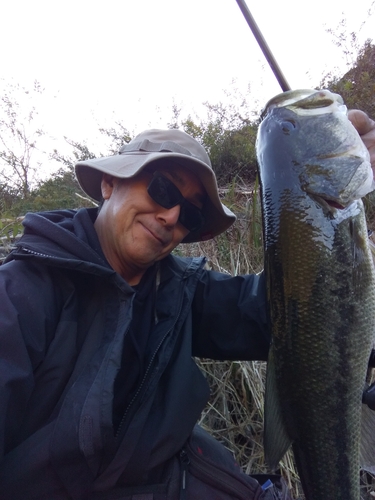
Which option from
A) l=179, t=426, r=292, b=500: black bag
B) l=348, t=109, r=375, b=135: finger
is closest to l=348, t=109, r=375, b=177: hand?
l=348, t=109, r=375, b=135: finger

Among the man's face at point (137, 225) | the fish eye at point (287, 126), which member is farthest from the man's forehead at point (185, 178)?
the fish eye at point (287, 126)

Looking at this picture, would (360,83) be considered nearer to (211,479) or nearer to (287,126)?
(287,126)

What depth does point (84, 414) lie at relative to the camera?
1476mm

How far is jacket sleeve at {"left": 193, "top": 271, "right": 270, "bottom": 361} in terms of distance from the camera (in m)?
2.01

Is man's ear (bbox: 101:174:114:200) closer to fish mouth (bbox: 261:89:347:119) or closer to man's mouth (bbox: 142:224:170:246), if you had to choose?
man's mouth (bbox: 142:224:170:246)

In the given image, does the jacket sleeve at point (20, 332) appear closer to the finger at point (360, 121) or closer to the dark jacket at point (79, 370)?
the dark jacket at point (79, 370)

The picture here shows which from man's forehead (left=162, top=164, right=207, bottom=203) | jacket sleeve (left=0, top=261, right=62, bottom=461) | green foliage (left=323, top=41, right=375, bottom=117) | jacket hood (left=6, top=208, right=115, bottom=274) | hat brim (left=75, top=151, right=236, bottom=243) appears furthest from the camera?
green foliage (left=323, top=41, right=375, bottom=117)

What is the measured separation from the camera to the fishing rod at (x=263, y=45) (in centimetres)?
171

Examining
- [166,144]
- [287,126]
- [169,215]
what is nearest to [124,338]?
[169,215]

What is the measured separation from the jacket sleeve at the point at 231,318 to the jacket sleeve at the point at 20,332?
2.71 ft

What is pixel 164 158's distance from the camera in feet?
6.61

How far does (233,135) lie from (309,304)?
506 centimetres

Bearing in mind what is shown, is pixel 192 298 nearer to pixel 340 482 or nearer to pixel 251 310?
pixel 251 310

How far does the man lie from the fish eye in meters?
0.27
